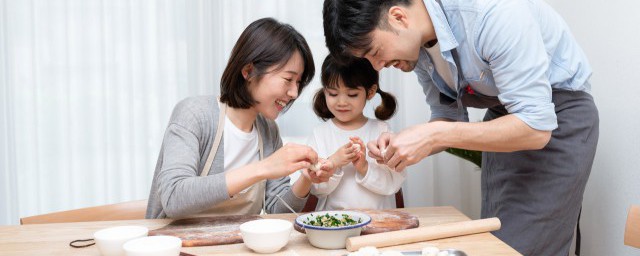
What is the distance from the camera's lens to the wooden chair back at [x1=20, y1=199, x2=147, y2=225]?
1831mm

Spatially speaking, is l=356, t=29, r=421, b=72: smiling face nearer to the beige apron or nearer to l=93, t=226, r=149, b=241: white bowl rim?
the beige apron

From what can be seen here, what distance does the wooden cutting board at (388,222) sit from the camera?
1.41 metres

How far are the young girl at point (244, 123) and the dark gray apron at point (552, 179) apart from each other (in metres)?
0.57

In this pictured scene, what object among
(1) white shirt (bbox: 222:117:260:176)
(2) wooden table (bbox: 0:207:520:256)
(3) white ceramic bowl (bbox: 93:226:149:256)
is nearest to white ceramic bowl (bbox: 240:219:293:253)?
(2) wooden table (bbox: 0:207:520:256)

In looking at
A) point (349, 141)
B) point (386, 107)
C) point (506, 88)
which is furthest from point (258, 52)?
point (386, 107)

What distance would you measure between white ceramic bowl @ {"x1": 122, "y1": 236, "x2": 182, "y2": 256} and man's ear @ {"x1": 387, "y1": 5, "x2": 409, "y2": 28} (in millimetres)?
766

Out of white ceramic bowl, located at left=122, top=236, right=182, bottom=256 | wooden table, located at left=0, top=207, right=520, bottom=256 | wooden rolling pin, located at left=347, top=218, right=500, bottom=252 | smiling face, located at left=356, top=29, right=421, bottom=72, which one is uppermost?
smiling face, located at left=356, top=29, right=421, bottom=72

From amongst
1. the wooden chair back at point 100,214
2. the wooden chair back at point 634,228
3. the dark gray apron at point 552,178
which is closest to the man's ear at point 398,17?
the dark gray apron at point 552,178

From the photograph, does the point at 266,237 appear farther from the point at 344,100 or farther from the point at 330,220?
the point at 344,100

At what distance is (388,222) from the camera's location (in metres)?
1.48

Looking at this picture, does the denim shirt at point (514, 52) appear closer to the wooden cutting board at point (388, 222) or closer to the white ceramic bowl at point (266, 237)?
the wooden cutting board at point (388, 222)

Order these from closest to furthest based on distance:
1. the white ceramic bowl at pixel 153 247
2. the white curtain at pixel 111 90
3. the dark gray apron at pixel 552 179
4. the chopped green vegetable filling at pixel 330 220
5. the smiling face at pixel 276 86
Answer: the white ceramic bowl at pixel 153 247
the chopped green vegetable filling at pixel 330 220
the dark gray apron at pixel 552 179
the smiling face at pixel 276 86
the white curtain at pixel 111 90

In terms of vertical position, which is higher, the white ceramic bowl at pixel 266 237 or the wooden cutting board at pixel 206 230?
the white ceramic bowl at pixel 266 237

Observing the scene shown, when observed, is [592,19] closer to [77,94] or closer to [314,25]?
[314,25]
